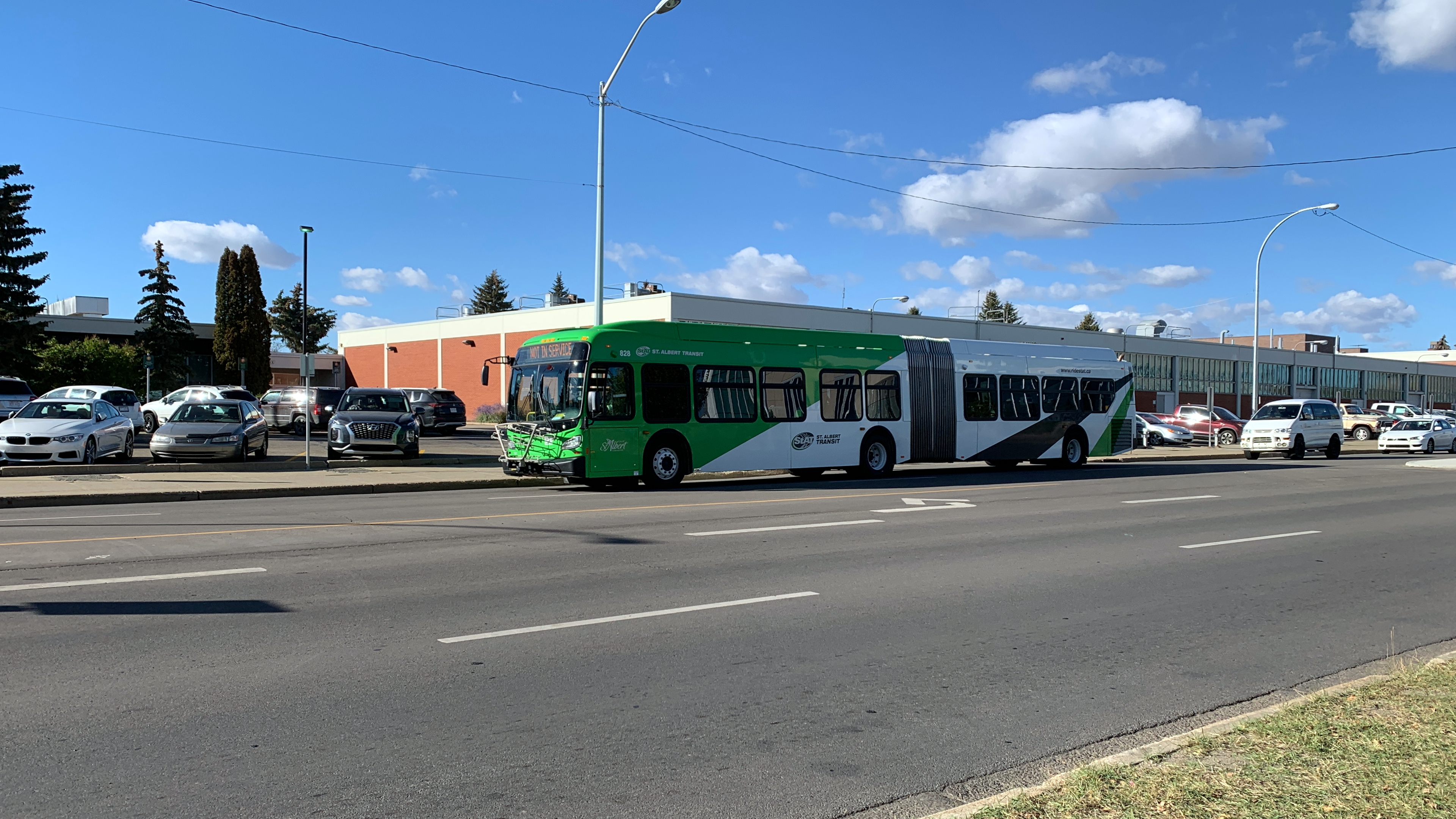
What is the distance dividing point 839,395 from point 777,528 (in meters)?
10.0

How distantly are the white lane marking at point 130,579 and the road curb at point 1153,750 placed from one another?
23.2ft

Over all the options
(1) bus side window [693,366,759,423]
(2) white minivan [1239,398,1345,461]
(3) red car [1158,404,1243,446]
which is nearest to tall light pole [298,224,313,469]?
(1) bus side window [693,366,759,423]

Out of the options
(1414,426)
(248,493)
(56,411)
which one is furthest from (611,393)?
(1414,426)

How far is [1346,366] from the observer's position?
86.5 metres

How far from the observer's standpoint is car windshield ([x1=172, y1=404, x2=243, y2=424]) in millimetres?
22422

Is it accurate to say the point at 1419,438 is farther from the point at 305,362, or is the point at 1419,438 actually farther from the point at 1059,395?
the point at 305,362

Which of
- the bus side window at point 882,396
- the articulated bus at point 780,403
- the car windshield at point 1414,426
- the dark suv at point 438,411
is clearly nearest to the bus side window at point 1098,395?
the articulated bus at point 780,403

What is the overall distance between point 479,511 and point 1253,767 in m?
11.5

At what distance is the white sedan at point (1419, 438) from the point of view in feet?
130

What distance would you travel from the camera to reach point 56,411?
21750mm

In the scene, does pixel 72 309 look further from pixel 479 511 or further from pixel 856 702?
pixel 856 702

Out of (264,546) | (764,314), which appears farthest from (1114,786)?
(764,314)

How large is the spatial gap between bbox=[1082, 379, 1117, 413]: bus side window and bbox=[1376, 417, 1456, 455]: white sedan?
1991cm

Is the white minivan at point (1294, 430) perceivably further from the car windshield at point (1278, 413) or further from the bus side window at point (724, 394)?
the bus side window at point (724, 394)
